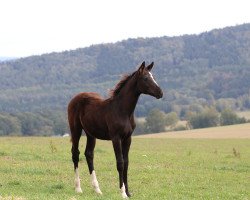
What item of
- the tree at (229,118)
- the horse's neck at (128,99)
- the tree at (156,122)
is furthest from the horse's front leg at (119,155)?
the tree at (156,122)

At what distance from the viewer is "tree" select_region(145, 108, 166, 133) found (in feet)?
326

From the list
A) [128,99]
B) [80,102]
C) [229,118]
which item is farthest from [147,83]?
[229,118]

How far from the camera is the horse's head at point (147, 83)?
37.7 ft

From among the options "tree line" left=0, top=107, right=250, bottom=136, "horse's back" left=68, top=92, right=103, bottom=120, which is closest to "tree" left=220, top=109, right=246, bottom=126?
"tree line" left=0, top=107, right=250, bottom=136

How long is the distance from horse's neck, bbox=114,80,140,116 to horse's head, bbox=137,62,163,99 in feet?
0.71

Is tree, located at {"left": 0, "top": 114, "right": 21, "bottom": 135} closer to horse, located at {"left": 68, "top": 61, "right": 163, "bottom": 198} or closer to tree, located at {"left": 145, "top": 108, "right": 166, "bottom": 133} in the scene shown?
tree, located at {"left": 145, "top": 108, "right": 166, "bottom": 133}

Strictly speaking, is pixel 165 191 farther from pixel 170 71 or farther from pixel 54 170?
pixel 170 71

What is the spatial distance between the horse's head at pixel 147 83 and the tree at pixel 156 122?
87.7 metres

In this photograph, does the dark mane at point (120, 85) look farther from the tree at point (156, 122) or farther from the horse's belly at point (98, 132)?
the tree at point (156, 122)

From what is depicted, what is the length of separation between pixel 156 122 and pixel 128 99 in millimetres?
88287

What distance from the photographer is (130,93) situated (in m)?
12.1

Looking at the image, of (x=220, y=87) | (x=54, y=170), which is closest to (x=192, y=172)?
(x=54, y=170)

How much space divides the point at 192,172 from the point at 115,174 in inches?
Answer: 136

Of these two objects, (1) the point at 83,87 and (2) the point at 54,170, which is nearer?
(2) the point at 54,170
